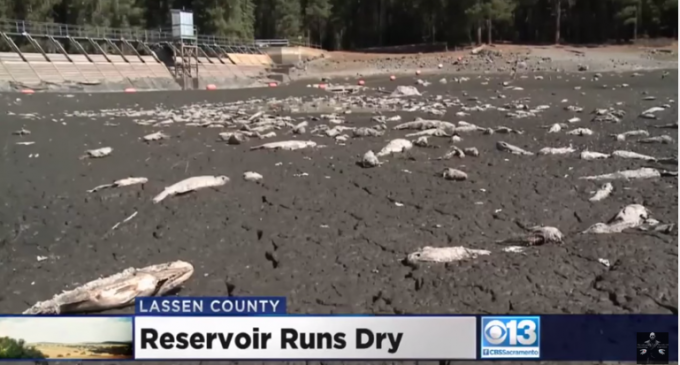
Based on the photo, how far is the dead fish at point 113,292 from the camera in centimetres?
203

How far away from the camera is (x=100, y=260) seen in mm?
2721

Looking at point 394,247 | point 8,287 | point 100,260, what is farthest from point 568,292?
point 8,287

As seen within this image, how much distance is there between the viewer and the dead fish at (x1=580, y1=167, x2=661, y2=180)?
3.60 m

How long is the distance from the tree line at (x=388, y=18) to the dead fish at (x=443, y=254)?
73.7 inches

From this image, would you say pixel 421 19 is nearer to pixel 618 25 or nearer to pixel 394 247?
pixel 618 25

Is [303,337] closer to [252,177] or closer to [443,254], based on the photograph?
[443,254]

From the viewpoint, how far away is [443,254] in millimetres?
2463

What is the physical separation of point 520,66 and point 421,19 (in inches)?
152

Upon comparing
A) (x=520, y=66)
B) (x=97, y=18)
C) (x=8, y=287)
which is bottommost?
(x=8, y=287)

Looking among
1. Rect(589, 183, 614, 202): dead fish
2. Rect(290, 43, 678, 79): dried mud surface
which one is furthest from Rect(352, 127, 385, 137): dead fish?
Rect(290, 43, 678, 79): dried mud surface

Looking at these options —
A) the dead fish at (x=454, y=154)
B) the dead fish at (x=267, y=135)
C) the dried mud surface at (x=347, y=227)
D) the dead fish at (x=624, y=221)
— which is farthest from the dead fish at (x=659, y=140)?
the dead fish at (x=267, y=135)

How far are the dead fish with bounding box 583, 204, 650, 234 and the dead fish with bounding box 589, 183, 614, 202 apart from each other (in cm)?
43

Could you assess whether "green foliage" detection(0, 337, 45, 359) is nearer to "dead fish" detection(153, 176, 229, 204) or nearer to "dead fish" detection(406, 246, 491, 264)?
"dead fish" detection(406, 246, 491, 264)

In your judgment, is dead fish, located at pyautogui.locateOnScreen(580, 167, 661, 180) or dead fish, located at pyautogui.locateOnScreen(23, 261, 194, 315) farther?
dead fish, located at pyautogui.locateOnScreen(580, 167, 661, 180)
